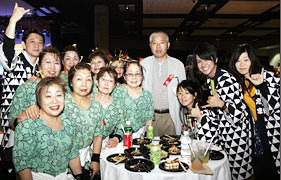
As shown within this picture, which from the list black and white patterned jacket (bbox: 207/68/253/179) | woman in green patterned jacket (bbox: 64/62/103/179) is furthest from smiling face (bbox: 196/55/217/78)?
woman in green patterned jacket (bbox: 64/62/103/179)

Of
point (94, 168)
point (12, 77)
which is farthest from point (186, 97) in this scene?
point (12, 77)

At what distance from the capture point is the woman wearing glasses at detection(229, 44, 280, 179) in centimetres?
257

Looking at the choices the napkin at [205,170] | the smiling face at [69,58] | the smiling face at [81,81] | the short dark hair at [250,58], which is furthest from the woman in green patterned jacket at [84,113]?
the short dark hair at [250,58]

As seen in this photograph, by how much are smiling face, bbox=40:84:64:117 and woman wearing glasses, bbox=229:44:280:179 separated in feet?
6.98

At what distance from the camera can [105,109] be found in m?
2.69

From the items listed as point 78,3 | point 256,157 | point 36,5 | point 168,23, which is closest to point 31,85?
point 256,157

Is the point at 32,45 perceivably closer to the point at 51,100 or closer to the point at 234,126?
the point at 51,100

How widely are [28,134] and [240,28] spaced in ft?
37.8

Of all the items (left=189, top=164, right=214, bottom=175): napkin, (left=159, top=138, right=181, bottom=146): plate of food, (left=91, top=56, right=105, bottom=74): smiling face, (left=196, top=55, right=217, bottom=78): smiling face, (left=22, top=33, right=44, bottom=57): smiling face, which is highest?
(left=22, top=33, right=44, bottom=57): smiling face

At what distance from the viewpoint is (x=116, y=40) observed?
13922 millimetres

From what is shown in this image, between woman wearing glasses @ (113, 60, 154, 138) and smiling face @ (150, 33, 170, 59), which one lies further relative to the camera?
smiling face @ (150, 33, 170, 59)

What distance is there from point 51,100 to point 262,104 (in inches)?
96.7

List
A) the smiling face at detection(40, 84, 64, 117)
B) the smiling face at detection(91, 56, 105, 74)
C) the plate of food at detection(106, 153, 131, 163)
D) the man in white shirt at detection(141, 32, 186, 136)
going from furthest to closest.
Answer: the man in white shirt at detection(141, 32, 186, 136) < the smiling face at detection(91, 56, 105, 74) < the plate of food at detection(106, 153, 131, 163) < the smiling face at detection(40, 84, 64, 117)

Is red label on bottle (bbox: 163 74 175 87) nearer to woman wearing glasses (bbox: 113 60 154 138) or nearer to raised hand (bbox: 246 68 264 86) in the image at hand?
woman wearing glasses (bbox: 113 60 154 138)
